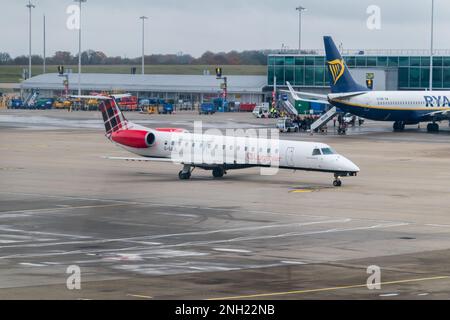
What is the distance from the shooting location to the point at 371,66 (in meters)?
161

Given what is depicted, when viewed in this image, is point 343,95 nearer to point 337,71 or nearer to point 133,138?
point 337,71

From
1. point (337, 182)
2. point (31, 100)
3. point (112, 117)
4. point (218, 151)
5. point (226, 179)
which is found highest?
point (31, 100)

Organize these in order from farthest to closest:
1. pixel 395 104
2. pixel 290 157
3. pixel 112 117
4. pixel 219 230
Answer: pixel 395 104 → pixel 112 117 → pixel 290 157 → pixel 219 230

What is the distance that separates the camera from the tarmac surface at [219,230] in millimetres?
33625

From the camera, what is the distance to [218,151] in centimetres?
6800

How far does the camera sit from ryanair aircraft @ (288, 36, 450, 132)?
383ft

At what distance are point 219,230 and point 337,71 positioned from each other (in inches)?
2801

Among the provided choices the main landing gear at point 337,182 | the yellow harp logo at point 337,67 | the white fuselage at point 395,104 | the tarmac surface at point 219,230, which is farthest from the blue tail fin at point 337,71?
the main landing gear at point 337,182

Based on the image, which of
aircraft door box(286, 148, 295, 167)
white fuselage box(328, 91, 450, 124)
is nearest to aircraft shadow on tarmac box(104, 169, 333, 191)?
aircraft door box(286, 148, 295, 167)

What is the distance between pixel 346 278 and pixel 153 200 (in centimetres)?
2486

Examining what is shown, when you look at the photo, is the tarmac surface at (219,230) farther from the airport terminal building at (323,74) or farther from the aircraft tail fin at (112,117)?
the airport terminal building at (323,74)

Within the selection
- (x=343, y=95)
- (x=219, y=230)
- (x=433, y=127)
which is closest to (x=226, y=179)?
(x=219, y=230)
